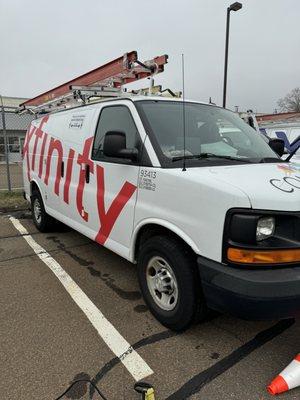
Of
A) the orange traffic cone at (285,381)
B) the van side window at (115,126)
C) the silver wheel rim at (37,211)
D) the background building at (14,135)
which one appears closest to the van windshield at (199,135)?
the van side window at (115,126)

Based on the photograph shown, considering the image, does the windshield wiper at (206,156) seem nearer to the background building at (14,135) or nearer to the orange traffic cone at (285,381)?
the orange traffic cone at (285,381)

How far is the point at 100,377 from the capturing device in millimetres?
2756

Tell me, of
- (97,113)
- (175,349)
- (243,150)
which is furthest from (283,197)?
(97,113)

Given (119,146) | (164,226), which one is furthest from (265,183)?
(119,146)

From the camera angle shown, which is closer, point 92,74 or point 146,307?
point 146,307

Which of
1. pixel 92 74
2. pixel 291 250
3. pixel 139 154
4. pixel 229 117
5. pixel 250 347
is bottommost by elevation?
pixel 250 347

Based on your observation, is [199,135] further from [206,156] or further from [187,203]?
[187,203]


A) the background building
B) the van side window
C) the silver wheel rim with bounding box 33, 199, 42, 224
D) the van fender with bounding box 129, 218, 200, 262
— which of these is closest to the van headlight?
the van fender with bounding box 129, 218, 200, 262

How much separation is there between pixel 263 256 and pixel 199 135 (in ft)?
5.24

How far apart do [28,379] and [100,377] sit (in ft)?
1.71

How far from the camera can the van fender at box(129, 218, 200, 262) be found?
291cm

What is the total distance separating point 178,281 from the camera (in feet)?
10.1

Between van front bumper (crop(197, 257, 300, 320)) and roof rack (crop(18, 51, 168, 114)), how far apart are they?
310cm

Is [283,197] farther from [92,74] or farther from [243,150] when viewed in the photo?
[92,74]
